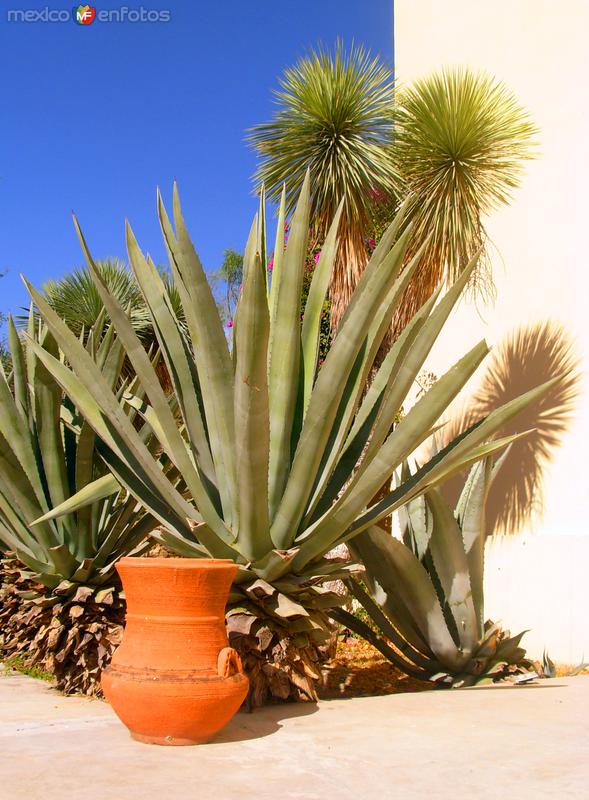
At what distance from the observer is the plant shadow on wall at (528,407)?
7992 millimetres

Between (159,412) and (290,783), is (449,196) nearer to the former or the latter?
(159,412)

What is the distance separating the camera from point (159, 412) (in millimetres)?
4676

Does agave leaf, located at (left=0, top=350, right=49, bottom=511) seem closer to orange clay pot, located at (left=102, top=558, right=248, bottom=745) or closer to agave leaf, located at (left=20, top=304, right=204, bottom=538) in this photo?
agave leaf, located at (left=20, top=304, right=204, bottom=538)

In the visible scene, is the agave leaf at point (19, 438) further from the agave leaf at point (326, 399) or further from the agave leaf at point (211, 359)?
the agave leaf at point (326, 399)

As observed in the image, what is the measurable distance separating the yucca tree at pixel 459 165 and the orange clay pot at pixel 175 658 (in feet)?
17.0

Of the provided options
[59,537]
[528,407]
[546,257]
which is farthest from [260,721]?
[546,257]

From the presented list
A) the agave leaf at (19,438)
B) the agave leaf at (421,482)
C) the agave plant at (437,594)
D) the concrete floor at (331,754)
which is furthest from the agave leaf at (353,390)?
the agave leaf at (19,438)

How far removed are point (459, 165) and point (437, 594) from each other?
4598 mm

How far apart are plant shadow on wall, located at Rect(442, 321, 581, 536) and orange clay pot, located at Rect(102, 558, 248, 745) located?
455 centimetres

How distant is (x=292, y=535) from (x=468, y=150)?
17.5ft

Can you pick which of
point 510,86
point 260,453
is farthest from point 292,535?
point 510,86

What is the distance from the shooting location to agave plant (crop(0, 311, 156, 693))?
224 inches

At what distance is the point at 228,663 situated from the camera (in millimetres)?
3924

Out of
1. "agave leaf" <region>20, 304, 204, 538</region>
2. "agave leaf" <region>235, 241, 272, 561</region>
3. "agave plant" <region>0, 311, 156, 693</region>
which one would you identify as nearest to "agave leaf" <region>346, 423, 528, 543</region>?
"agave leaf" <region>235, 241, 272, 561</region>
